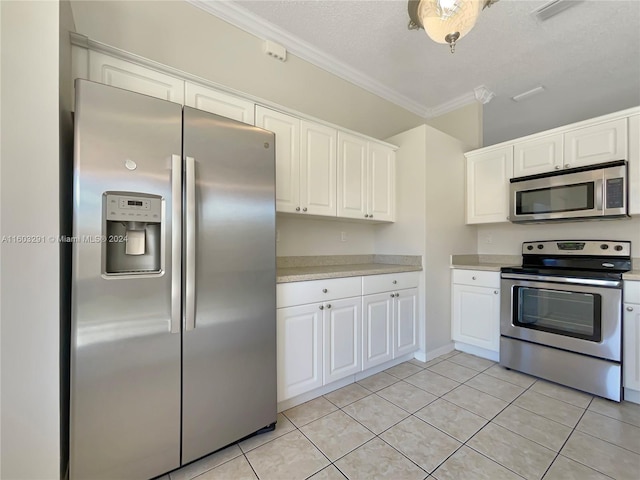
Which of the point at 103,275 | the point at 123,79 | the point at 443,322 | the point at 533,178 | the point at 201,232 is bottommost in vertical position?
the point at 443,322

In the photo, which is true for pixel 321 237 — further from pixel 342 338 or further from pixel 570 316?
pixel 570 316

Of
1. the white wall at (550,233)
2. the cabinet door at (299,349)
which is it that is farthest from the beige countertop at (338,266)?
the white wall at (550,233)

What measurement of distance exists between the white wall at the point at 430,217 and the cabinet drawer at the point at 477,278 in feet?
0.33

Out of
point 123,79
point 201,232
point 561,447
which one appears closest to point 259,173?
point 201,232

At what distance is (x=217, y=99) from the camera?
176cm

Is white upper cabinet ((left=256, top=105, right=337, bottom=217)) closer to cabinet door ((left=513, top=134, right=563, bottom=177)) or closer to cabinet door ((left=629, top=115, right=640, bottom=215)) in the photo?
cabinet door ((left=513, top=134, right=563, bottom=177))

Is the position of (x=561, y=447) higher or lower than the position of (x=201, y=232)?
lower

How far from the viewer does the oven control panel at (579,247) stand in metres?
2.38

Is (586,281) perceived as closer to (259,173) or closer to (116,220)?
(259,173)

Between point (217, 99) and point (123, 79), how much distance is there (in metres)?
0.50

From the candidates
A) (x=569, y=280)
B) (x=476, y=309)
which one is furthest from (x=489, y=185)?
(x=476, y=309)

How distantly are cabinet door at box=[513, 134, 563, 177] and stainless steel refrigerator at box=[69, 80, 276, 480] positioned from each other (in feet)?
8.56

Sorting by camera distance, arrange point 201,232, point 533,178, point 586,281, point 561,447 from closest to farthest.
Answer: point 201,232 < point 561,447 < point 586,281 < point 533,178

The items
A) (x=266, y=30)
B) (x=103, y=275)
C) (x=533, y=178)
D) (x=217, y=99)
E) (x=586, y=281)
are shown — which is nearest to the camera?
(x=103, y=275)
